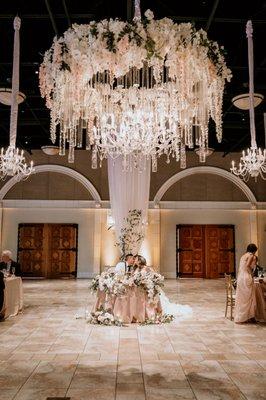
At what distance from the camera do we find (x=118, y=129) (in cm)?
649

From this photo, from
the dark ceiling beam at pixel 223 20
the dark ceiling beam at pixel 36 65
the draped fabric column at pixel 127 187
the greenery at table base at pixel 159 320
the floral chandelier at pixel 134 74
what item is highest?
the dark ceiling beam at pixel 223 20

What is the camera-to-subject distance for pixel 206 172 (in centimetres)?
1488

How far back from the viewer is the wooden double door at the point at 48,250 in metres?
14.4

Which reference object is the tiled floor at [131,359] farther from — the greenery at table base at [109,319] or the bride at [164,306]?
the bride at [164,306]

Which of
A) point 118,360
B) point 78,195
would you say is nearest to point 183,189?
point 78,195

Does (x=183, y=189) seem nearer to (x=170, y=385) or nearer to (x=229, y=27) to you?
(x=229, y=27)

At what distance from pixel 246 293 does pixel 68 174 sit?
9.63 meters

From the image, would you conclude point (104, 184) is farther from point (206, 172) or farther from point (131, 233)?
point (131, 233)

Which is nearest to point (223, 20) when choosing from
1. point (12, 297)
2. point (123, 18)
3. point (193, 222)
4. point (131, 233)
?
point (123, 18)

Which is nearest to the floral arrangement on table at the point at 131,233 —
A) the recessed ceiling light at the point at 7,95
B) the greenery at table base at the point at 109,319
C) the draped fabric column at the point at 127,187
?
the draped fabric column at the point at 127,187

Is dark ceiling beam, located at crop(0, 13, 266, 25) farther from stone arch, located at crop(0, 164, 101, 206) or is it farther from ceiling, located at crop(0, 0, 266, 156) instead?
stone arch, located at crop(0, 164, 101, 206)

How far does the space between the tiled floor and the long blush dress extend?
217mm

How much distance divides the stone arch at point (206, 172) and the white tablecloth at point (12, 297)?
304 inches

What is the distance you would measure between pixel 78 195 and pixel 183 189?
13.2 feet
